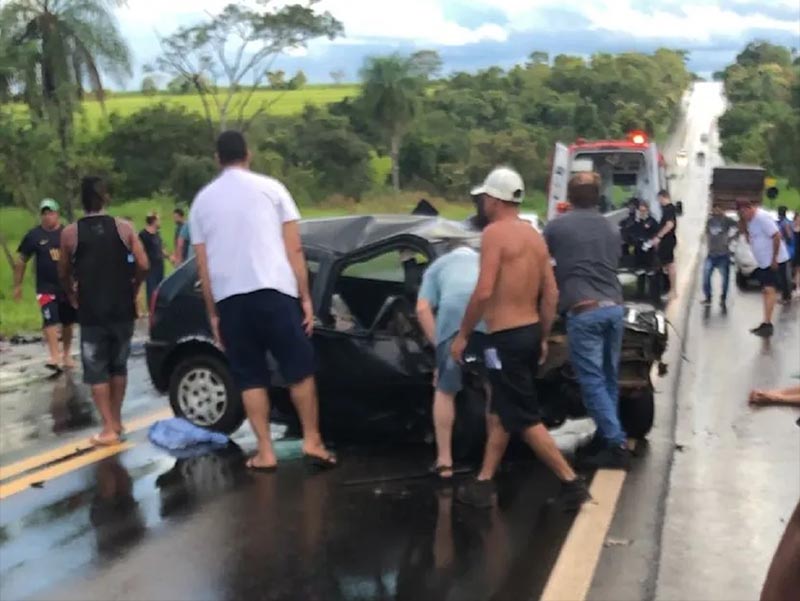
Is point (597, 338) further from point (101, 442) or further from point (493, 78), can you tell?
point (493, 78)

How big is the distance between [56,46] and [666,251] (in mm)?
22840

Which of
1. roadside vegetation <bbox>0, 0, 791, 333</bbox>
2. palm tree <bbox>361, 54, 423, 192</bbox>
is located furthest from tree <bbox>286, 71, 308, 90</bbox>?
palm tree <bbox>361, 54, 423, 192</bbox>

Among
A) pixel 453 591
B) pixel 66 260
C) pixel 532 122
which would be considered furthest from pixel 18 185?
pixel 532 122

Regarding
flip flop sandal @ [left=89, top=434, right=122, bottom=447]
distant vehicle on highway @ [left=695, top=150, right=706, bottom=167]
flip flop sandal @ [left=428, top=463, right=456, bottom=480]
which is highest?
flip flop sandal @ [left=428, top=463, right=456, bottom=480]

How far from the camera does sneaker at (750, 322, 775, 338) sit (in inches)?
567

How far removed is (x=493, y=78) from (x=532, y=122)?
2466 centimetres

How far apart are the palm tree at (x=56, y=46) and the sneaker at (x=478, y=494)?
1174 inches

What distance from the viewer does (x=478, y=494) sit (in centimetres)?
669

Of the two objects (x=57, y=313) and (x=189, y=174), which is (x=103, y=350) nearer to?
(x=57, y=313)

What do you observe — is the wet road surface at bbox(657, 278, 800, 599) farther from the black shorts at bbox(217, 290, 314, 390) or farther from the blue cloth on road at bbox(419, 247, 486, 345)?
the black shorts at bbox(217, 290, 314, 390)

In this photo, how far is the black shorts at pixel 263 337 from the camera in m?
7.11

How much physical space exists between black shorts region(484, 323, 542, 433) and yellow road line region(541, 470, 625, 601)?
23.3 inches

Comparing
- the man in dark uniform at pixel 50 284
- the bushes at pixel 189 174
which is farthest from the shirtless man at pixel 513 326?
the bushes at pixel 189 174

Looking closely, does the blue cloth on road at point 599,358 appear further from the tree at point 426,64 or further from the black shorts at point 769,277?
the tree at point 426,64
